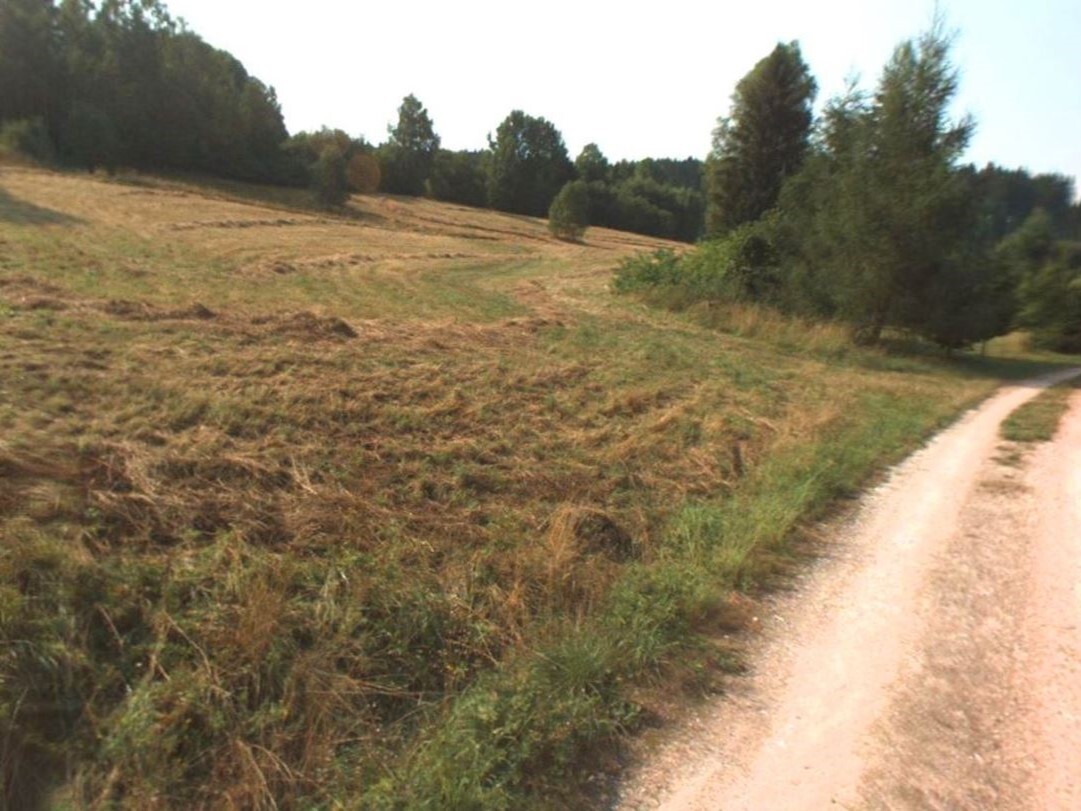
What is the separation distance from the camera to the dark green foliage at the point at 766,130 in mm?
26703

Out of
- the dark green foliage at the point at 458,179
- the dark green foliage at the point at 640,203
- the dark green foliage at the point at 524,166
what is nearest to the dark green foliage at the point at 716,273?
the dark green foliage at the point at 640,203

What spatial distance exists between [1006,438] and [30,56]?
194ft

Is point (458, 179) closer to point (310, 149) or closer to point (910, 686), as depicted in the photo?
point (310, 149)

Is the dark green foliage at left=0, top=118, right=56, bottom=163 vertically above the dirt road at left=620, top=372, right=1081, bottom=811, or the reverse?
the dark green foliage at left=0, top=118, right=56, bottom=163

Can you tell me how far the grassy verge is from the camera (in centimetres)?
988

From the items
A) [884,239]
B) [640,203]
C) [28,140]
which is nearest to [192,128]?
[28,140]

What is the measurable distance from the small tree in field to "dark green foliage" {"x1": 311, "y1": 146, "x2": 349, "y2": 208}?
14.7 meters

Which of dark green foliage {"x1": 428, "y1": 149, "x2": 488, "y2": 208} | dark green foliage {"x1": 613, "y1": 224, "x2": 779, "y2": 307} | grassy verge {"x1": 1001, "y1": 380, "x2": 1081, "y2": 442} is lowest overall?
grassy verge {"x1": 1001, "y1": 380, "x2": 1081, "y2": 442}

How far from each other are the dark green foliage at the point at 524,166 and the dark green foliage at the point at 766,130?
4225 cm

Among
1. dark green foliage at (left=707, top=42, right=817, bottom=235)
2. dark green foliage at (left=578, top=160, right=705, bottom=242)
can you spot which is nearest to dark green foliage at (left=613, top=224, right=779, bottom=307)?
dark green foliage at (left=707, top=42, right=817, bottom=235)

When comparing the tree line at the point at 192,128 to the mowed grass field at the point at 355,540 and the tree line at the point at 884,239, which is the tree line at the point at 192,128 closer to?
the tree line at the point at 884,239

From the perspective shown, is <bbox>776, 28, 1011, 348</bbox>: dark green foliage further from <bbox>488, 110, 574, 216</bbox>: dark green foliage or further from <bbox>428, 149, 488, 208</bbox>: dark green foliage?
<bbox>428, 149, 488, 208</bbox>: dark green foliage

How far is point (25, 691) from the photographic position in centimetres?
346

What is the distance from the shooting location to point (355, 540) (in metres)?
5.06
